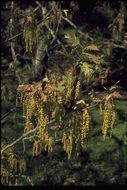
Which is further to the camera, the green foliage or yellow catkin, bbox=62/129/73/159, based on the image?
yellow catkin, bbox=62/129/73/159

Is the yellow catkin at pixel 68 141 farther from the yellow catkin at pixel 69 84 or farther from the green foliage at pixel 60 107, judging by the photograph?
the yellow catkin at pixel 69 84

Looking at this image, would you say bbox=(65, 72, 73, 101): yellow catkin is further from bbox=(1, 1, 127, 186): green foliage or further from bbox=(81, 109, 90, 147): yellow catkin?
bbox=(81, 109, 90, 147): yellow catkin

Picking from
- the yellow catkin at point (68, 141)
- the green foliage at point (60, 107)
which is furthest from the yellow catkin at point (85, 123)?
the yellow catkin at point (68, 141)

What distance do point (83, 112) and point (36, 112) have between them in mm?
429

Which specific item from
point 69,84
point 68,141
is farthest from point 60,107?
point 68,141

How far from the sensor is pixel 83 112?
392cm

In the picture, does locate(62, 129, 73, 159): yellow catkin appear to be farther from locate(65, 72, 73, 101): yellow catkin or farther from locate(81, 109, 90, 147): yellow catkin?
locate(65, 72, 73, 101): yellow catkin

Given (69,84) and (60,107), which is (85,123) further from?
(69,84)

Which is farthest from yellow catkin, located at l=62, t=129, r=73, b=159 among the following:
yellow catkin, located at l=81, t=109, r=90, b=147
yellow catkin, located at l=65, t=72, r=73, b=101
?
yellow catkin, located at l=65, t=72, r=73, b=101

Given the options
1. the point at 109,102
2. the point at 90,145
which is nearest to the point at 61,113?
the point at 109,102

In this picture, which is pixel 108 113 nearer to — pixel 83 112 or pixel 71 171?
pixel 83 112

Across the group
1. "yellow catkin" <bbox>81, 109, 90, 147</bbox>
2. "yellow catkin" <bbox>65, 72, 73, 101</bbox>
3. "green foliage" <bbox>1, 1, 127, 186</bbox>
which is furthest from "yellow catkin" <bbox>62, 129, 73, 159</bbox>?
"yellow catkin" <bbox>65, 72, 73, 101</bbox>

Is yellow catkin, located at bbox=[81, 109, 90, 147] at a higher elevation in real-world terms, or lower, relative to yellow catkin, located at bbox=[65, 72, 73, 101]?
lower

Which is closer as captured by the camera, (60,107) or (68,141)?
(60,107)
